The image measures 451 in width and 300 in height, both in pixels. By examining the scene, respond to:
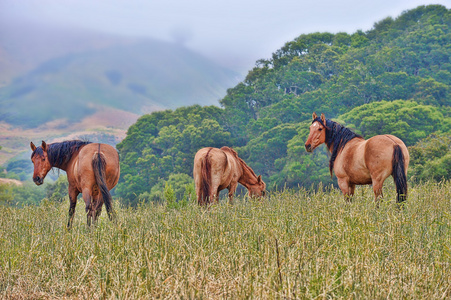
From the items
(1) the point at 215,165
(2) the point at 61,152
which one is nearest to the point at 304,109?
(1) the point at 215,165

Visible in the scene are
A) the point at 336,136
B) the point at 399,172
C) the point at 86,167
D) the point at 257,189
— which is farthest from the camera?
the point at 257,189

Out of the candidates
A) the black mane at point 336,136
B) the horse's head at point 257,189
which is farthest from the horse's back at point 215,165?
the black mane at point 336,136

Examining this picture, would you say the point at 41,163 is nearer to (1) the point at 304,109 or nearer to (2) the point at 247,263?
(2) the point at 247,263

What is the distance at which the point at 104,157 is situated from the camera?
24.4 feet

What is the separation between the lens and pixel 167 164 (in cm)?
4112

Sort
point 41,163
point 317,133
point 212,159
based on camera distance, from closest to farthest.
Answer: point 41,163 → point 317,133 → point 212,159

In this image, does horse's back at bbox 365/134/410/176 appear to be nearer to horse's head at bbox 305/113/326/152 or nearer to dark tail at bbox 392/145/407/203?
dark tail at bbox 392/145/407/203

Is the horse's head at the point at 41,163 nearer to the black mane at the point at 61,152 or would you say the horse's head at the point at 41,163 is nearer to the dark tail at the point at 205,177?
the black mane at the point at 61,152

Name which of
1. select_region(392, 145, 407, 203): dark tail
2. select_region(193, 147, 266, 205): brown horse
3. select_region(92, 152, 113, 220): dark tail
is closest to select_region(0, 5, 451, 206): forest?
select_region(193, 147, 266, 205): brown horse

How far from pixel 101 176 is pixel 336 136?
4.38 metres

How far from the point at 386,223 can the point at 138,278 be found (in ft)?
11.0

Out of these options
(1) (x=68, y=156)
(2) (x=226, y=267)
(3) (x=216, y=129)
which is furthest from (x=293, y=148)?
(2) (x=226, y=267)

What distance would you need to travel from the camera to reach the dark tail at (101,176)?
7070mm

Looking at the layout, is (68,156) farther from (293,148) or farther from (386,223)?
(293,148)
